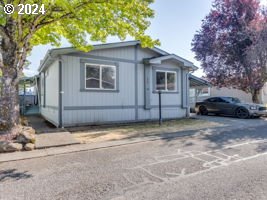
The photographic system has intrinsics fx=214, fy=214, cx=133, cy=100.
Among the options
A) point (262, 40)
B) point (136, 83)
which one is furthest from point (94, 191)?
point (262, 40)

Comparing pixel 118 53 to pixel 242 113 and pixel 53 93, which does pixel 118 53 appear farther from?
pixel 242 113

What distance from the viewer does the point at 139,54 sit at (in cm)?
1164

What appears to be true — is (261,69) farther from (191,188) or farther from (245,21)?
(191,188)

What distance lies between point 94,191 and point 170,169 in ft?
5.59

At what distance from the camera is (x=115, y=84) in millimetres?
10781

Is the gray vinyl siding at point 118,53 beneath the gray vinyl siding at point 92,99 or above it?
above

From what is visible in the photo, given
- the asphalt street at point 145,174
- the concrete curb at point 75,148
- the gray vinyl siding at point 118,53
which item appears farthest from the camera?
the gray vinyl siding at point 118,53

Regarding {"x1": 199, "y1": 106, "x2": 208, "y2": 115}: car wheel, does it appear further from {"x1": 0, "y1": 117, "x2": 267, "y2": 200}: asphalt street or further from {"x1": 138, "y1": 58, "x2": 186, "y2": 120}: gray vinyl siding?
{"x1": 0, "y1": 117, "x2": 267, "y2": 200}: asphalt street

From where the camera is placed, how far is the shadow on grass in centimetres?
398

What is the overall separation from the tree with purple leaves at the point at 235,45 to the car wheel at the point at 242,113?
3649 millimetres

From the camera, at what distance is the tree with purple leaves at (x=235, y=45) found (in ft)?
52.1

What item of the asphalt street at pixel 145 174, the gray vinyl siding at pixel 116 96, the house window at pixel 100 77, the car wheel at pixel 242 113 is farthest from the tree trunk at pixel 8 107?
the car wheel at pixel 242 113

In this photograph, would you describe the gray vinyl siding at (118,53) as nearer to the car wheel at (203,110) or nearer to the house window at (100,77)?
the house window at (100,77)

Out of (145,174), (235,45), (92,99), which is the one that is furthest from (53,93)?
(235,45)
